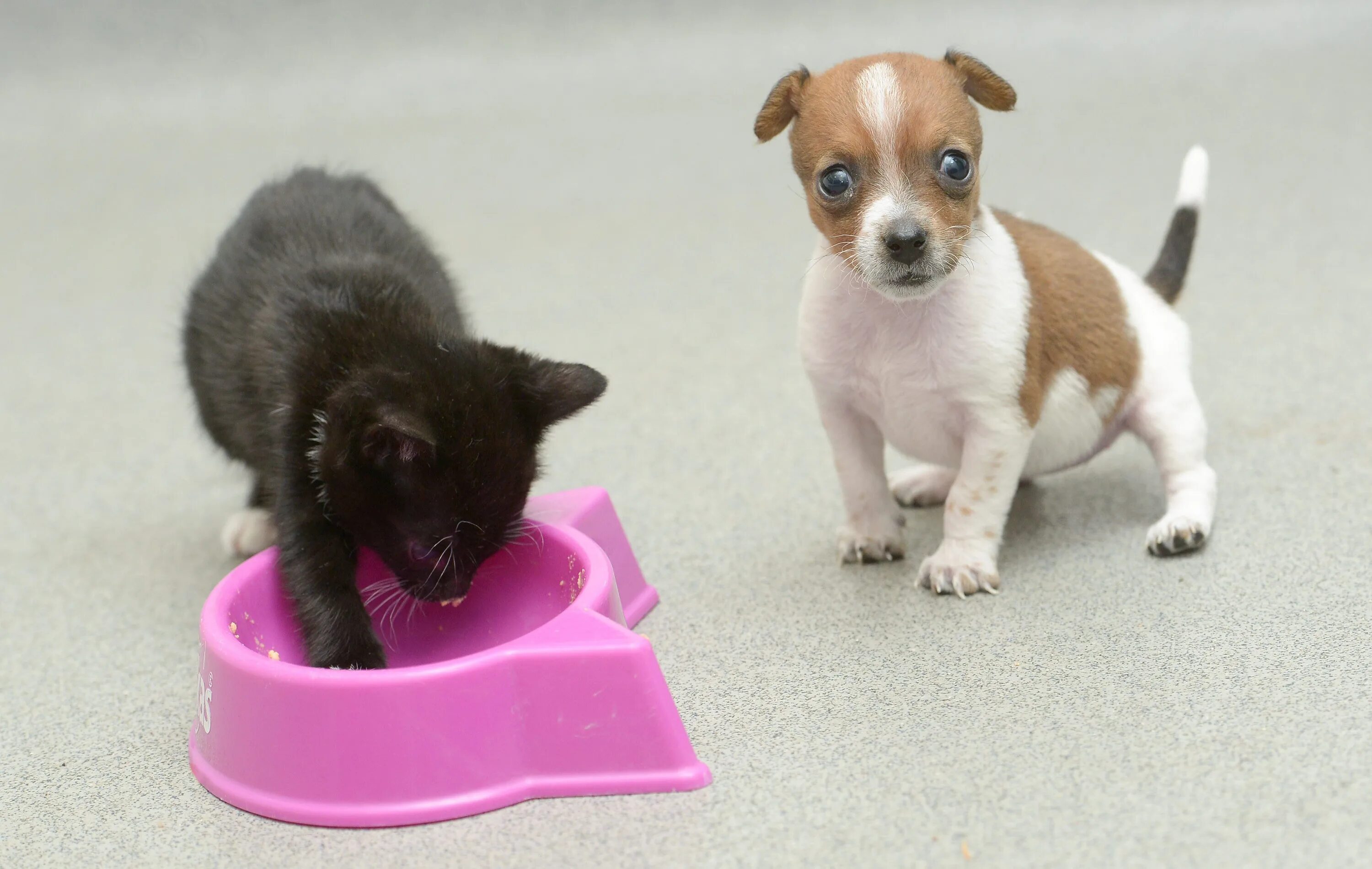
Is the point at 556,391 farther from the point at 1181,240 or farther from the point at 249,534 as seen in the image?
the point at 1181,240

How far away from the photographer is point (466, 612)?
2346mm

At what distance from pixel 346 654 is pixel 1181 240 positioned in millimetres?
1808

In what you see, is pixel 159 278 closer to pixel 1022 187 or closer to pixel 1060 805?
pixel 1022 187

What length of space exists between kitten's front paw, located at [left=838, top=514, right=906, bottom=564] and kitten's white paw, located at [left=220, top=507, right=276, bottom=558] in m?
1.11

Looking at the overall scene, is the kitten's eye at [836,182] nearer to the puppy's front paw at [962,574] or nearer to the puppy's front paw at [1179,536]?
the puppy's front paw at [962,574]

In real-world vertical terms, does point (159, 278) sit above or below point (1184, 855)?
below

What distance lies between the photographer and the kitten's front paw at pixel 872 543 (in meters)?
2.51

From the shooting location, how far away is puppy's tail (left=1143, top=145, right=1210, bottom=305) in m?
2.72

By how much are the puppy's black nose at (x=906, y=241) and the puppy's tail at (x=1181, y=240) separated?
0.83 meters

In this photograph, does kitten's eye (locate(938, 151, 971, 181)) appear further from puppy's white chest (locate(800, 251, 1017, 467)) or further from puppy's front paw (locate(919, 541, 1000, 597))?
puppy's front paw (locate(919, 541, 1000, 597))

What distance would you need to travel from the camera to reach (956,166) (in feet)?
6.98

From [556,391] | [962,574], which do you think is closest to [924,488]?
[962,574]

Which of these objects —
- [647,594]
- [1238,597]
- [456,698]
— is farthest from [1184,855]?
[647,594]

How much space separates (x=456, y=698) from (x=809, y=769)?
1.59 ft
